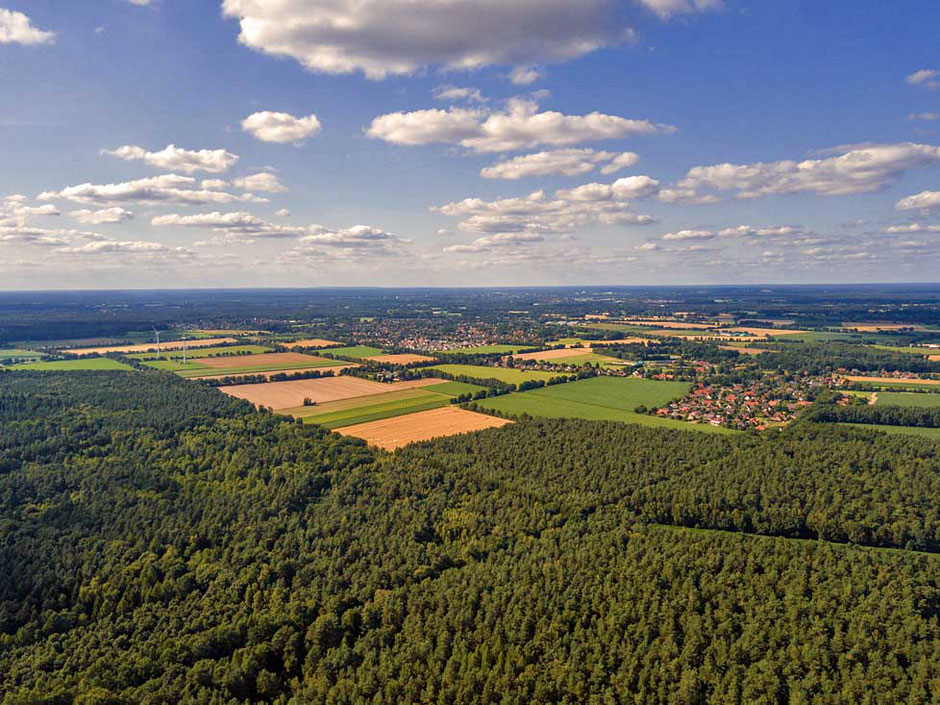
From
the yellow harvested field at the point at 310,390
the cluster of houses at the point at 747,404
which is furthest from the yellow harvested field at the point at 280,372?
the cluster of houses at the point at 747,404

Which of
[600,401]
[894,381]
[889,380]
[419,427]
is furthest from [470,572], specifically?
[889,380]

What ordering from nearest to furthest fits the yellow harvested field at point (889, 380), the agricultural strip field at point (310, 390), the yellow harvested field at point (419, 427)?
1. the yellow harvested field at point (419, 427)
2. the agricultural strip field at point (310, 390)
3. the yellow harvested field at point (889, 380)

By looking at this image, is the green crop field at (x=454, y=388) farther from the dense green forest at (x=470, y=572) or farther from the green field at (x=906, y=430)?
the green field at (x=906, y=430)

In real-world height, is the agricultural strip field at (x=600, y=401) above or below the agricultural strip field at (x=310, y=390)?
below

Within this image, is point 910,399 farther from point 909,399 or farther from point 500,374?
point 500,374

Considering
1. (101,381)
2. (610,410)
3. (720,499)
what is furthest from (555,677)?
(101,381)

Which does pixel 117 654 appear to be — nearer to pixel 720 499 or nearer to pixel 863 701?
pixel 863 701
